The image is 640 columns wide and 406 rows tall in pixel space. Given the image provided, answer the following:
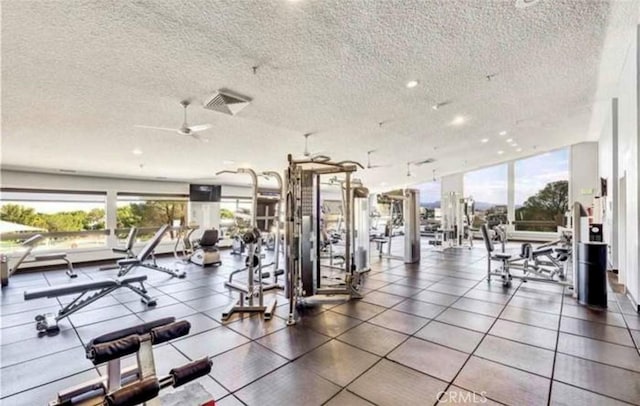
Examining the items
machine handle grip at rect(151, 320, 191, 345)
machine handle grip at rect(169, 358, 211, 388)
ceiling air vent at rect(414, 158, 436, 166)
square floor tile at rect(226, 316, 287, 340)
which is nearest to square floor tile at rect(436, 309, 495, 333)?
square floor tile at rect(226, 316, 287, 340)

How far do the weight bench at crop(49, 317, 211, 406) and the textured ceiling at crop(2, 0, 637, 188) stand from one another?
2.23m

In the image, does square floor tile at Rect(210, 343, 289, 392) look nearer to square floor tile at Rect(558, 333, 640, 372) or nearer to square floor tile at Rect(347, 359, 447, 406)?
square floor tile at Rect(347, 359, 447, 406)

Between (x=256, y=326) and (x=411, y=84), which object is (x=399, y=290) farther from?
(x=411, y=84)

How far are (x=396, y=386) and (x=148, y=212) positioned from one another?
29.3 feet

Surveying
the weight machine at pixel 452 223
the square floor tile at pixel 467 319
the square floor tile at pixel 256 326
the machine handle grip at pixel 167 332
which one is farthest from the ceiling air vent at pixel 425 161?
the machine handle grip at pixel 167 332

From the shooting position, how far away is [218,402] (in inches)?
81.3

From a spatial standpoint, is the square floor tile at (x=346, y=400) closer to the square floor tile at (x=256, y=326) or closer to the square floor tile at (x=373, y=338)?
the square floor tile at (x=373, y=338)

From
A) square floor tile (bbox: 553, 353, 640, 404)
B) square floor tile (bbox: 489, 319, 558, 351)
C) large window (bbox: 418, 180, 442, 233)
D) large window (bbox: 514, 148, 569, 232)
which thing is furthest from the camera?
large window (bbox: 418, 180, 442, 233)

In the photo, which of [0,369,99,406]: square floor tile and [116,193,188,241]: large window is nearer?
[0,369,99,406]: square floor tile

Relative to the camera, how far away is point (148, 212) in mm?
8891

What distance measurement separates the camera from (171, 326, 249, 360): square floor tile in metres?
2.80

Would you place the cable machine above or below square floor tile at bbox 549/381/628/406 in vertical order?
above

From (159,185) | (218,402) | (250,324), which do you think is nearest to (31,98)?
(250,324)

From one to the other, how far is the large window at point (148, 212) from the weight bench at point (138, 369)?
6.99 m
